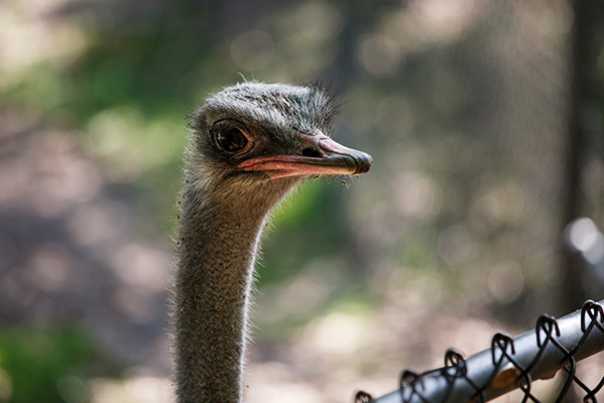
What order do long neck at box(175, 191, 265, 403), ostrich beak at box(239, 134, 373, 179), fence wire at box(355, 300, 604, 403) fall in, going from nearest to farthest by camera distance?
fence wire at box(355, 300, 604, 403), ostrich beak at box(239, 134, 373, 179), long neck at box(175, 191, 265, 403)

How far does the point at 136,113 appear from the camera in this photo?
9.51m

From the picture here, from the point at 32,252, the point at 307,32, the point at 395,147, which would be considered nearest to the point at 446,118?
the point at 395,147

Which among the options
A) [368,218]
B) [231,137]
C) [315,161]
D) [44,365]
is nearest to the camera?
[315,161]

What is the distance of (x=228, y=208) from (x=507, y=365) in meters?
0.84

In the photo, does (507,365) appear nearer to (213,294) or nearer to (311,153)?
(311,153)

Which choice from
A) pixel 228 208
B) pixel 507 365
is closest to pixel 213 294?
pixel 228 208

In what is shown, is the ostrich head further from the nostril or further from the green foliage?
the green foliage

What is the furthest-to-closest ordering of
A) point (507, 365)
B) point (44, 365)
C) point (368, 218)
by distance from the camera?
point (368, 218)
point (44, 365)
point (507, 365)

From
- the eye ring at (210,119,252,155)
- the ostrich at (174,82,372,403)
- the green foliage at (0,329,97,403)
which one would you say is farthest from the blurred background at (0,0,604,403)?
the eye ring at (210,119,252,155)

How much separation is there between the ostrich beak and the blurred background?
6.64ft

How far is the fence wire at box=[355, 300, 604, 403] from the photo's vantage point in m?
1.66

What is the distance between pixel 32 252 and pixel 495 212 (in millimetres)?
3460

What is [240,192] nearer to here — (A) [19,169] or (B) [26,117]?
(A) [19,169]

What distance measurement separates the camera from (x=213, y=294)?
233 centimetres
